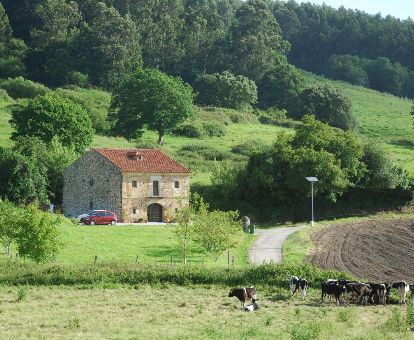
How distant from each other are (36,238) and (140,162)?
26.9 meters

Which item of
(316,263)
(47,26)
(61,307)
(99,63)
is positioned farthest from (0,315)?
(47,26)

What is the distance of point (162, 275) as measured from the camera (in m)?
41.9

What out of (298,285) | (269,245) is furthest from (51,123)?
(298,285)

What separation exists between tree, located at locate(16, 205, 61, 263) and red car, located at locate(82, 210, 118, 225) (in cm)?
1960

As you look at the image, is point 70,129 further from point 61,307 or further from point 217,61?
point 217,61

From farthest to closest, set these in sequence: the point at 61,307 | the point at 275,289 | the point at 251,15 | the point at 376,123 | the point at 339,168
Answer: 1. the point at 251,15
2. the point at 376,123
3. the point at 339,168
4. the point at 275,289
5. the point at 61,307

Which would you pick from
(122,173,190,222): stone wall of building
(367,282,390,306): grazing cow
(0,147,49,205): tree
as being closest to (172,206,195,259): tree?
(122,173,190,222): stone wall of building

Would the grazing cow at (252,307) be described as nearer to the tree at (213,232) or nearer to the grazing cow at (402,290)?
the grazing cow at (402,290)

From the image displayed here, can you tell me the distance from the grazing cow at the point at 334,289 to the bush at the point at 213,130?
227ft

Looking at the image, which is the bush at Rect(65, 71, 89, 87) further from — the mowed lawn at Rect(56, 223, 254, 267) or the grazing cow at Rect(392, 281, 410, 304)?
the grazing cow at Rect(392, 281, 410, 304)

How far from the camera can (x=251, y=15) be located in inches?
6107

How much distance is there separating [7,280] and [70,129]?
44.1 m

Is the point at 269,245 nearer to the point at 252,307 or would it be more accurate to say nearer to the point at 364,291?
the point at 364,291

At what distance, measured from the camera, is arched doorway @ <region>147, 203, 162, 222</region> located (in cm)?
6975
